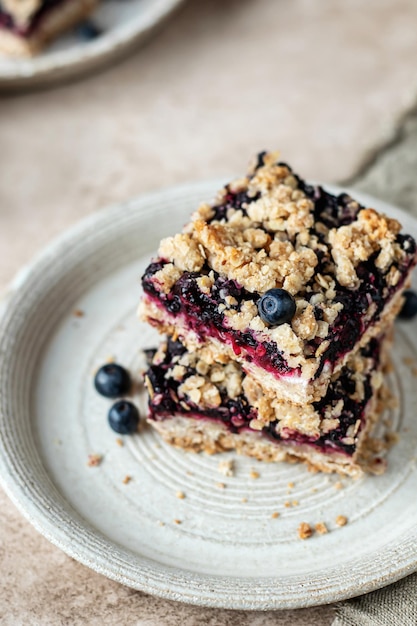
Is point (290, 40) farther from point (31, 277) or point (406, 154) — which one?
point (31, 277)

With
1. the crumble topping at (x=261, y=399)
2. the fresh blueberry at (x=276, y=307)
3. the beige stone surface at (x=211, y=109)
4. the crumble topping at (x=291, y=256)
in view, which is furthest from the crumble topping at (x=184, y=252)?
the beige stone surface at (x=211, y=109)

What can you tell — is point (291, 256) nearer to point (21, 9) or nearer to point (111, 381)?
point (111, 381)

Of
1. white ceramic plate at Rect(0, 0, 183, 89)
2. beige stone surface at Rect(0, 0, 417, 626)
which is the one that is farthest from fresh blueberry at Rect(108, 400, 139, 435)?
white ceramic plate at Rect(0, 0, 183, 89)

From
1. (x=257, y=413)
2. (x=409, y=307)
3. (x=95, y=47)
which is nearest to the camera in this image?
(x=257, y=413)

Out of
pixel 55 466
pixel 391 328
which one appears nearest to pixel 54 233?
pixel 55 466

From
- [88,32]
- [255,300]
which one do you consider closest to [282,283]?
[255,300]

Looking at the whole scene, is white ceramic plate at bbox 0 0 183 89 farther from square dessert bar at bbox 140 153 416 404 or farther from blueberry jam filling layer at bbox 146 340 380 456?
blueberry jam filling layer at bbox 146 340 380 456

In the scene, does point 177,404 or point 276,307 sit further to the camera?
point 177,404
